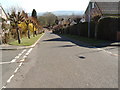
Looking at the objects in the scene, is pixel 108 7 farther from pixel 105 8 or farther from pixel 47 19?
pixel 47 19

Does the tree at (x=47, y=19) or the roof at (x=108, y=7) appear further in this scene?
the tree at (x=47, y=19)

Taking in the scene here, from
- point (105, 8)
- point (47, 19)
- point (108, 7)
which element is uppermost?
point (47, 19)

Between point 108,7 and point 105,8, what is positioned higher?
point 108,7

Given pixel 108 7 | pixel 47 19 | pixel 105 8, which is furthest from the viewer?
pixel 47 19

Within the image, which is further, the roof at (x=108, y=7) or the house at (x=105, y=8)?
the roof at (x=108, y=7)

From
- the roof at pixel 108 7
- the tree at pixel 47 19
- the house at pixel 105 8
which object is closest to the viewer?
the house at pixel 105 8

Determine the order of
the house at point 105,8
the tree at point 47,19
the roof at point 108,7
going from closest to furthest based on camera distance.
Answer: the house at point 105,8, the roof at point 108,7, the tree at point 47,19

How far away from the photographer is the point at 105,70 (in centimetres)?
641

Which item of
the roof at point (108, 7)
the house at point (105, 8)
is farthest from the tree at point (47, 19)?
the roof at point (108, 7)

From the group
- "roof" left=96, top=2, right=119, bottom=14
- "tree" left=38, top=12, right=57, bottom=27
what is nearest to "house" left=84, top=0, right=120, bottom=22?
"roof" left=96, top=2, right=119, bottom=14

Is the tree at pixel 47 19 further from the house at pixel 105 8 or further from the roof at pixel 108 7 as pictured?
the roof at pixel 108 7

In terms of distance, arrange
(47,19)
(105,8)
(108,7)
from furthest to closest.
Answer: (47,19)
(108,7)
(105,8)

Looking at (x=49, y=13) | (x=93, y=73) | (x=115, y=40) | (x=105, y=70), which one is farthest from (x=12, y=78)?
(x=49, y=13)

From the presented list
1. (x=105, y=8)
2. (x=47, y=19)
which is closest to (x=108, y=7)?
(x=105, y=8)
